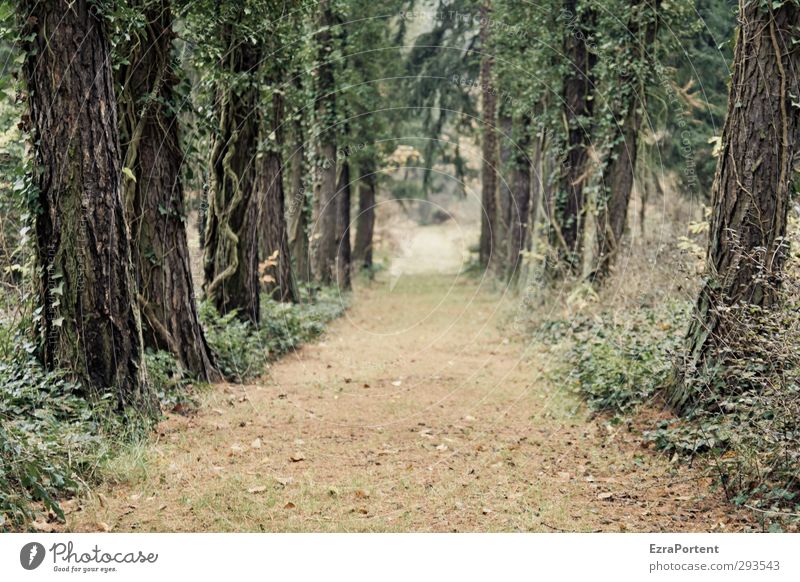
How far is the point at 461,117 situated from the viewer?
26031mm

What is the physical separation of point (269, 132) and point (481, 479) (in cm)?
888

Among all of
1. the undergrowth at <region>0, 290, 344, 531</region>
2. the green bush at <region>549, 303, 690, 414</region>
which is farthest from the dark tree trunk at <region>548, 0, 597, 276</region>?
the undergrowth at <region>0, 290, 344, 531</region>

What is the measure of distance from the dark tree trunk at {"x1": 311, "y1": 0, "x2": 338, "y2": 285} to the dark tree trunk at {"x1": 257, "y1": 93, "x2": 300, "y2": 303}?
4.28 meters

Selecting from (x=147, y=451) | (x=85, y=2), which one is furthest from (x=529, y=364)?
(x=85, y=2)

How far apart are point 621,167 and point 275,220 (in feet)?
19.9

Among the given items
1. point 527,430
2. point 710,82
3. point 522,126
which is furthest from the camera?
point 522,126

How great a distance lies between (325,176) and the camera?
20297 mm

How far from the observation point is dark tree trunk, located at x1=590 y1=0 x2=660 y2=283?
42.1 ft

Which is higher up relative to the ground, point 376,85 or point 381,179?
point 376,85

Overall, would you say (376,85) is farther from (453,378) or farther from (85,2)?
(85,2)

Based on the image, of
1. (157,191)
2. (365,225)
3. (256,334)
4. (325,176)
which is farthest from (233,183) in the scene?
(365,225)

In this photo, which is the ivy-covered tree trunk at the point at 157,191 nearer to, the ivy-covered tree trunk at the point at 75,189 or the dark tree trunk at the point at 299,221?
the ivy-covered tree trunk at the point at 75,189

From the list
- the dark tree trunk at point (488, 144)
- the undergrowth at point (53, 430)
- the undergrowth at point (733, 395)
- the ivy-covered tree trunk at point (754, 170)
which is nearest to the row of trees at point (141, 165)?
the undergrowth at point (53, 430)

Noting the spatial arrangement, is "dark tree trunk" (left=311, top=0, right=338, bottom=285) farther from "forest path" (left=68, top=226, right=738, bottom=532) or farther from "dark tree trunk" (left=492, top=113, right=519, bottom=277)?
"forest path" (left=68, top=226, right=738, bottom=532)
